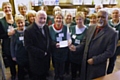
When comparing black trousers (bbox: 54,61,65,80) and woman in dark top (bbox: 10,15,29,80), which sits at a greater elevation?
woman in dark top (bbox: 10,15,29,80)

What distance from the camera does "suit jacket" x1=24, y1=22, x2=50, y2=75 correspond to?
214 cm

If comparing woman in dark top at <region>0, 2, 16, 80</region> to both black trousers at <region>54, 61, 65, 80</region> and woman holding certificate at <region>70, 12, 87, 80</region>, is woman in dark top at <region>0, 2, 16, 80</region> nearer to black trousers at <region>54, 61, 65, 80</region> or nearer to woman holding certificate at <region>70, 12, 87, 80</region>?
black trousers at <region>54, 61, 65, 80</region>

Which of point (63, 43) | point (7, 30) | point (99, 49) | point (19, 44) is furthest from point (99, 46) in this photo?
point (7, 30)

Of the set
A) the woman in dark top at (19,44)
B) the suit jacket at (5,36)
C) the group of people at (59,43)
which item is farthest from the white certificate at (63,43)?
the suit jacket at (5,36)

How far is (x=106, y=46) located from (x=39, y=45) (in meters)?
0.92

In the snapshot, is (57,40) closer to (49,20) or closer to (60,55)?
(60,55)

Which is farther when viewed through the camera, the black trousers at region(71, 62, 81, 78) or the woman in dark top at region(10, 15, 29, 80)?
the black trousers at region(71, 62, 81, 78)

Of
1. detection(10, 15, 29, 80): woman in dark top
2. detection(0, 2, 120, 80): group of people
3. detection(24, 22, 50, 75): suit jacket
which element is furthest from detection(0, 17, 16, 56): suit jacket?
detection(24, 22, 50, 75): suit jacket

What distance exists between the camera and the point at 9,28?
99.4 inches

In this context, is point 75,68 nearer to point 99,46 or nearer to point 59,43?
point 59,43

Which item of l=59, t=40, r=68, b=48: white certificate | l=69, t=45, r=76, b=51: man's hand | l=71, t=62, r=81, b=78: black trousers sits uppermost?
l=59, t=40, r=68, b=48: white certificate

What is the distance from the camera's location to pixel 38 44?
2.21 meters

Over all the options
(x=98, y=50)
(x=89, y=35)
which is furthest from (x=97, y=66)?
(x=89, y=35)

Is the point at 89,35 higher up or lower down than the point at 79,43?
higher up
